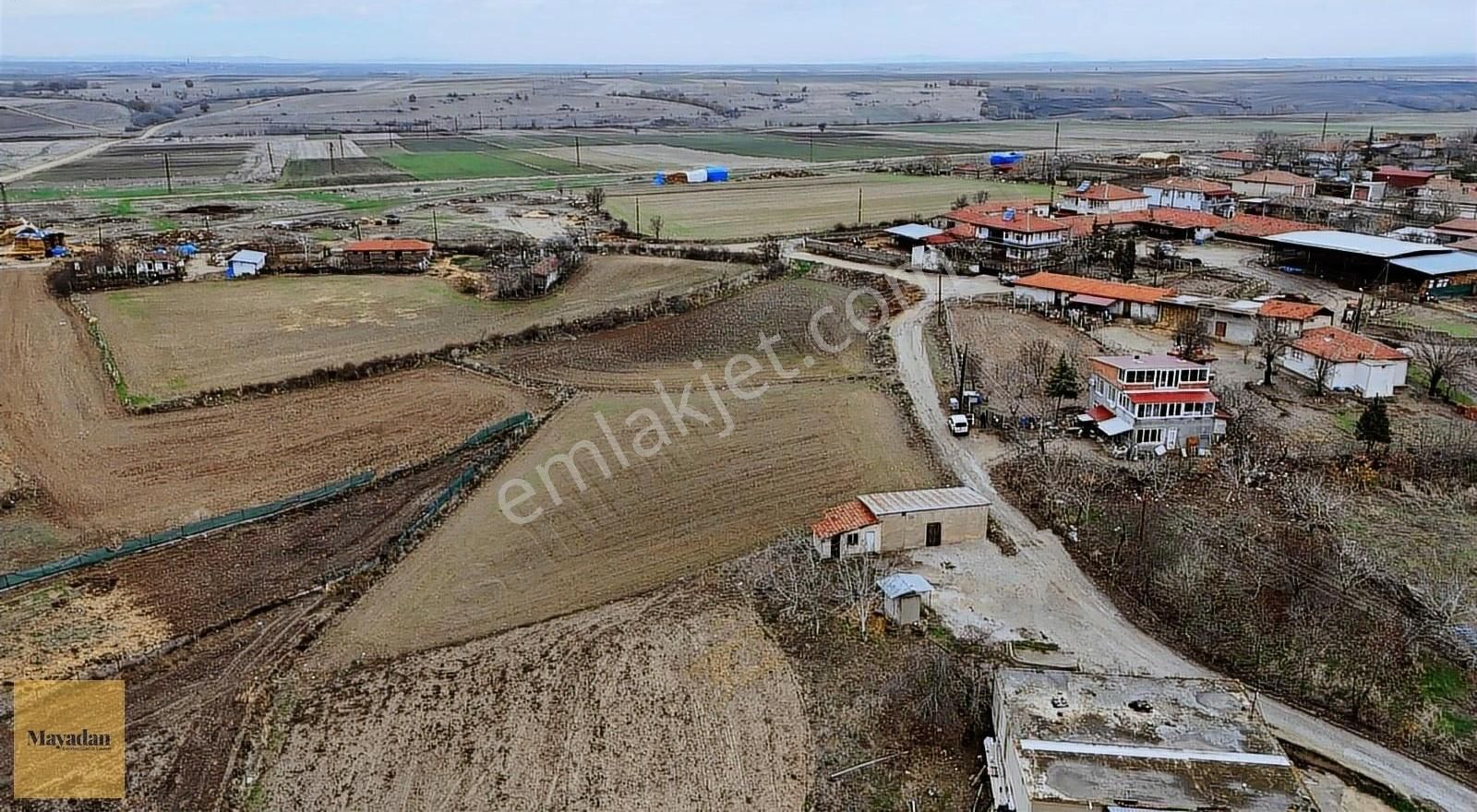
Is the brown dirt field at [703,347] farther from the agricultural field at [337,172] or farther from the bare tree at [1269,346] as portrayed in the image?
the agricultural field at [337,172]

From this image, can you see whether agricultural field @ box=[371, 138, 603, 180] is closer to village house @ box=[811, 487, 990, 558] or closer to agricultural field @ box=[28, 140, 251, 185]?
agricultural field @ box=[28, 140, 251, 185]

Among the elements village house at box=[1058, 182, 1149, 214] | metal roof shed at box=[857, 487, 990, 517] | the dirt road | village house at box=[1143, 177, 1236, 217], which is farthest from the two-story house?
village house at box=[1143, 177, 1236, 217]

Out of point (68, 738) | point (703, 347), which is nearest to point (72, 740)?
point (68, 738)

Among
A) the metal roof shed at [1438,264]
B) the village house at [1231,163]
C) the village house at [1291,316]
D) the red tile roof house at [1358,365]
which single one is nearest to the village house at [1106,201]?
the metal roof shed at [1438,264]

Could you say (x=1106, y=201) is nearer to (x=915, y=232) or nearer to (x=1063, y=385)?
(x=915, y=232)

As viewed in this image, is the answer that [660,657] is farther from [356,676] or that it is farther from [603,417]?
[603,417]
